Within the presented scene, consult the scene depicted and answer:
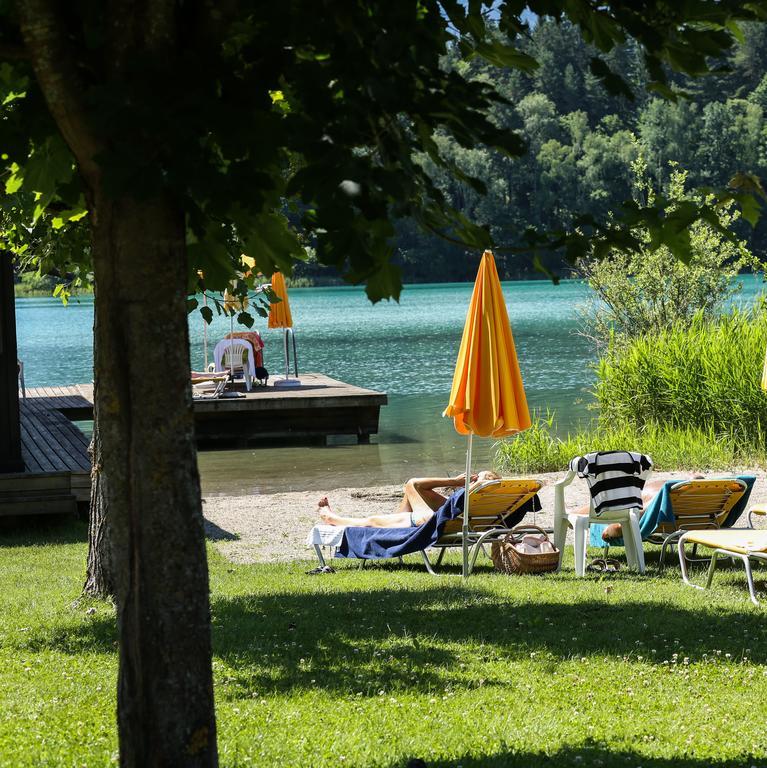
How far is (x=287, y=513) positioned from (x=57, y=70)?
949cm

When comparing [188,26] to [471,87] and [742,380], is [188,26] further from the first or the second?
[742,380]

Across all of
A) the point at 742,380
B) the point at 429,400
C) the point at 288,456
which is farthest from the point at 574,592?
the point at 429,400

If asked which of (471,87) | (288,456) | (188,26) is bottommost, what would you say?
(288,456)

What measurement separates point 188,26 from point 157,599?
141 centimetres

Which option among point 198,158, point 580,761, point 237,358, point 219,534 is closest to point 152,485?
point 198,158

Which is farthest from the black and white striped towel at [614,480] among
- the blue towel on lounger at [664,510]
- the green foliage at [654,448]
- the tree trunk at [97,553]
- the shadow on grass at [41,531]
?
the green foliage at [654,448]

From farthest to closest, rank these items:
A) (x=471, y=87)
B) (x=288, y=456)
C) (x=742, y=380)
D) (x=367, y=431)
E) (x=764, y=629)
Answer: (x=367, y=431), (x=288, y=456), (x=742, y=380), (x=764, y=629), (x=471, y=87)

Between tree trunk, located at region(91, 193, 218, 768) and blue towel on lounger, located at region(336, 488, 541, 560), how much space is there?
17.8ft

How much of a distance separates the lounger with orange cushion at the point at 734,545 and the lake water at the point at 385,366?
280cm

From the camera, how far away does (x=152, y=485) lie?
2.70m

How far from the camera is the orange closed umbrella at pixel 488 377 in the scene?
25.0ft

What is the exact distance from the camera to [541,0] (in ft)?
9.14

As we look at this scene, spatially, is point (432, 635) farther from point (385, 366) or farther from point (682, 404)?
point (385, 366)

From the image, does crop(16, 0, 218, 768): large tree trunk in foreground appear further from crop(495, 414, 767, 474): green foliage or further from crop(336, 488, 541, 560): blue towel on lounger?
crop(495, 414, 767, 474): green foliage
